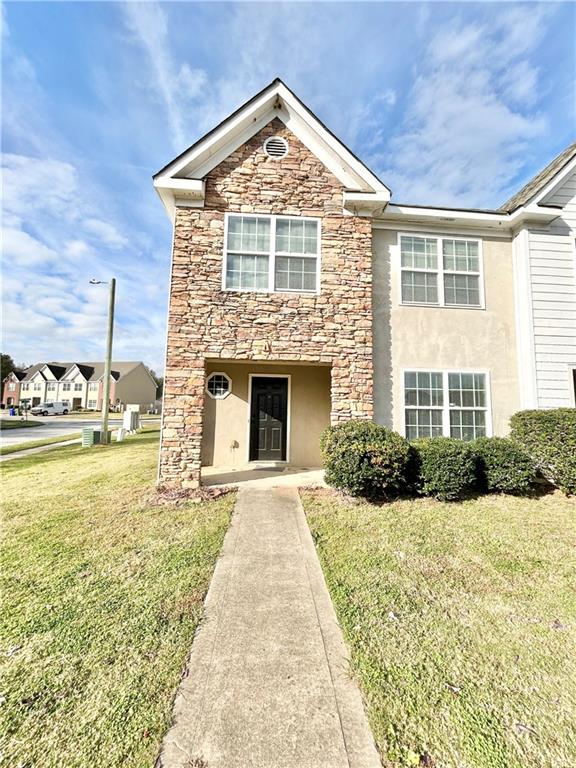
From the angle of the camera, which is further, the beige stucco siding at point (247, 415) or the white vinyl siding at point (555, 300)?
the beige stucco siding at point (247, 415)

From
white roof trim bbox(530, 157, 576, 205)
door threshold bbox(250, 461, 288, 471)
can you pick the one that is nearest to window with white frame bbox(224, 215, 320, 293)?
door threshold bbox(250, 461, 288, 471)

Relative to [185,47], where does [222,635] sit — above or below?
below

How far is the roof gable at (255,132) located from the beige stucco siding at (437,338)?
1.18 metres

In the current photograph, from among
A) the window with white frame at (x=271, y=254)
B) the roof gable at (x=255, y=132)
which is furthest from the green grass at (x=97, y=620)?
the roof gable at (x=255, y=132)

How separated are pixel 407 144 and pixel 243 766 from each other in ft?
57.6

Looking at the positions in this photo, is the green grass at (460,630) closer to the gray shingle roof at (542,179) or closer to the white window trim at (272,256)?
the white window trim at (272,256)

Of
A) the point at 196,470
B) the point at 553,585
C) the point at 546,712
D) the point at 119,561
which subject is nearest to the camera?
the point at 546,712

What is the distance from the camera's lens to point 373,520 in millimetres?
5723

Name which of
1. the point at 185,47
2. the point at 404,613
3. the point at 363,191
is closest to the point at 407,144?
the point at 363,191

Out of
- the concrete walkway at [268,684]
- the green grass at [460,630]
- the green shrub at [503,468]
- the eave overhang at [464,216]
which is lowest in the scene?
the concrete walkway at [268,684]

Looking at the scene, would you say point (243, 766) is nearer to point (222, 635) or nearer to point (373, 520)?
point (222, 635)

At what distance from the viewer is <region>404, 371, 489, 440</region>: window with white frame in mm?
8461

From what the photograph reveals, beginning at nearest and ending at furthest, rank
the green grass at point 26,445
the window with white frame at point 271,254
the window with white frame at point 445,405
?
the window with white frame at point 271,254 < the window with white frame at point 445,405 < the green grass at point 26,445

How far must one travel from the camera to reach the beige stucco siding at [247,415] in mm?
9914
